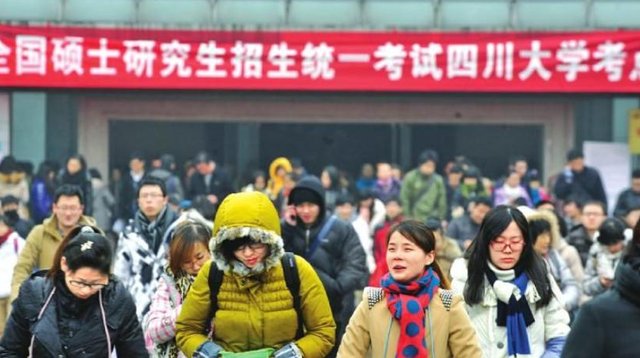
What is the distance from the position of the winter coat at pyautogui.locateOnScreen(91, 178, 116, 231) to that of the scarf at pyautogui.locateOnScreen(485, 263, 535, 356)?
→ 46.4 ft

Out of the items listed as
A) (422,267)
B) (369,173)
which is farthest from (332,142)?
(422,267)

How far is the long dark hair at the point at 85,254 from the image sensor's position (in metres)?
7.23

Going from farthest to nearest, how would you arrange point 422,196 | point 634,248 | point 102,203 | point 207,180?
1. point 207,180
2. point 102,203
3. point 422,196
4. point 634,248

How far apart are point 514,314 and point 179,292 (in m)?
1.82

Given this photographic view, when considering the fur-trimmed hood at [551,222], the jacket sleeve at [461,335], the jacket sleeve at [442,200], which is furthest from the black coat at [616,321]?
the jacket sleeve at [442,200]

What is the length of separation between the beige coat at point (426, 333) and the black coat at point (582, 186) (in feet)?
42.3

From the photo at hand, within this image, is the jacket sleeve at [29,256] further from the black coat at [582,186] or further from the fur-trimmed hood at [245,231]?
the black coat at [582,186]

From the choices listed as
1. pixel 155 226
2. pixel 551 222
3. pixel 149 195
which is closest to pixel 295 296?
pixel 155 226

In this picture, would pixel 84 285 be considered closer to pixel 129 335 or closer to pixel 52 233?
pixel 129 335

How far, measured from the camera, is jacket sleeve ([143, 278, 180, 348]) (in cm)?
840

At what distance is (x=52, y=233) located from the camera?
10.9 m

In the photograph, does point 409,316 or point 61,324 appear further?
point 61,324

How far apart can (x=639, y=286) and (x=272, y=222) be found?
252 cm

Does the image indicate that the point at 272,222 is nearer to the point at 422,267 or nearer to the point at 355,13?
the point at 422,267
